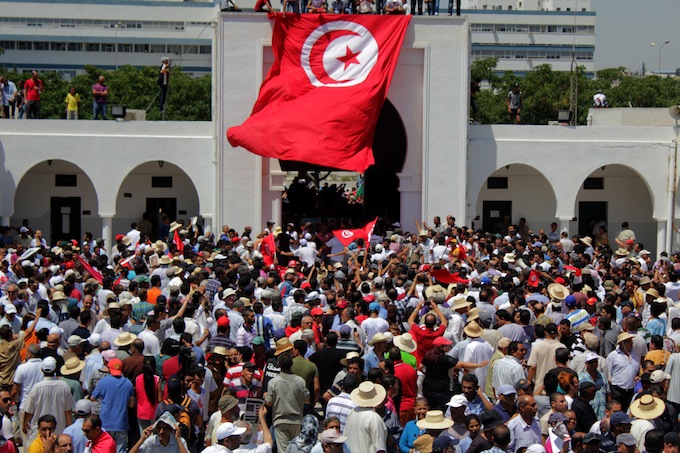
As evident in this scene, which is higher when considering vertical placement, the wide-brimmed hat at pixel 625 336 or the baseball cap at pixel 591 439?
the wide-brimmed hat at pixel 625 336

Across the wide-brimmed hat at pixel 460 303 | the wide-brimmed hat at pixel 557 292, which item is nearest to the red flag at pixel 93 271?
the wide-brimmed hat at pixel 460 303

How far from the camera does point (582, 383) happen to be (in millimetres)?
10953

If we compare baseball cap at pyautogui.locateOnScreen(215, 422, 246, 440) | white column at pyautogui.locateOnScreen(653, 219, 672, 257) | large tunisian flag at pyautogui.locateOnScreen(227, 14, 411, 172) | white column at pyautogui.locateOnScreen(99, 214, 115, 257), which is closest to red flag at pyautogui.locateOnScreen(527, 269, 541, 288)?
large tunisian flag at pyautogui.locateOnScreen(227, 14, 411, 172)

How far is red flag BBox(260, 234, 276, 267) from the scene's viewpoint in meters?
21.0

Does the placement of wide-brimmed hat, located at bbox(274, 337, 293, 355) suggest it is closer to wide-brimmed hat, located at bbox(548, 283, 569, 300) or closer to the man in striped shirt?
the man in striped shirt

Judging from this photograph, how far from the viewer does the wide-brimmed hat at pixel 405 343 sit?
12.5 m

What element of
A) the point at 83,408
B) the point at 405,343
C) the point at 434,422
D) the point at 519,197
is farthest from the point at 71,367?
the point at 519,197

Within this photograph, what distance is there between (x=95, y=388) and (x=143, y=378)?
500 mm

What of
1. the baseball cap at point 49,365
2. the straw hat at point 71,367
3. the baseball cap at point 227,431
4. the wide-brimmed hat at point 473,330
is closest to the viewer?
the baseball cap at point 227,431

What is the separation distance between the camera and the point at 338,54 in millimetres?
26406

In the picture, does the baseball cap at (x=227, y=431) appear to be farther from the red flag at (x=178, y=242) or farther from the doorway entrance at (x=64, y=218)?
the doorway entrance at (x=64, y=218)

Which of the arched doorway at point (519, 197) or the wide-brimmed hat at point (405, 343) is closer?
the wide-brimmed hat at point (405, 343)

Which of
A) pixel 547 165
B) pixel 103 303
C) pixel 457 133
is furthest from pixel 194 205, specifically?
pixel 103 303

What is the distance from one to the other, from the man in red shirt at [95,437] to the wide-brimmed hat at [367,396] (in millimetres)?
2306
